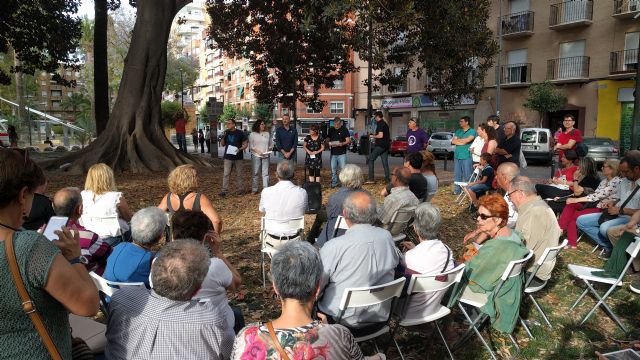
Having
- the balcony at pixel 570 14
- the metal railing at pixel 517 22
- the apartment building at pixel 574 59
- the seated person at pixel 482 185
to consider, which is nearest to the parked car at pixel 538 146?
the apartment building at pixel 574 59

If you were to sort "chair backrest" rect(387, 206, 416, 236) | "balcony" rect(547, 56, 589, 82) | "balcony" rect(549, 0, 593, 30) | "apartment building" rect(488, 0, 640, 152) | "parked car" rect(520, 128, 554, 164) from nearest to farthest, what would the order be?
"chair backrest" rect(387, 206, 416, 236), "parked car" rect(520, 128, 554, 164), "apartment building" rect(488, 0, 640, 152), "balcony" rect(549, 0, 593, 30), "balcony" rect(547, 56, 589, 82)

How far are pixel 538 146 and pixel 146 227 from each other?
20127 mm

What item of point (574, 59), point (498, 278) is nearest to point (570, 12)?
point (574, 59)

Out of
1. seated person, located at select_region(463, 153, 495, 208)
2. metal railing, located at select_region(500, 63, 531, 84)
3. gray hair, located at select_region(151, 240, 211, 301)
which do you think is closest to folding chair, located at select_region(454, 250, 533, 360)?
gray hair, located at select_region(151, 240, 211, 301)

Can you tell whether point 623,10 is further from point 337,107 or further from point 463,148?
point 337,107

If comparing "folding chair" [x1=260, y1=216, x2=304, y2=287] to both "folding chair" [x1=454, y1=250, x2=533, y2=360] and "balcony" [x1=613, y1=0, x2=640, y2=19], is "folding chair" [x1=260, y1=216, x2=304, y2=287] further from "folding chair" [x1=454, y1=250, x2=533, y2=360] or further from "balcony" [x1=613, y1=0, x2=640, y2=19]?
"balcony" [x1=613, y1=0, x2=640, y2=19]

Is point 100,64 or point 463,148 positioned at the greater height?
point 100,64

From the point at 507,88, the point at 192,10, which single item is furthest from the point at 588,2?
the point at 192,10

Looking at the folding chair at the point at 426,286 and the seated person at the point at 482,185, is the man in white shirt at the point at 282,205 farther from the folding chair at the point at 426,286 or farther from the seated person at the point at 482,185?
the seated person at the point at 482,185

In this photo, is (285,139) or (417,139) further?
(285,139)

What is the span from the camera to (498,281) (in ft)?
11.2

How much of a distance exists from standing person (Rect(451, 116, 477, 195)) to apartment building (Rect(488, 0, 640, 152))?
18.7m

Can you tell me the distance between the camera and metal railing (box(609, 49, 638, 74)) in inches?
943

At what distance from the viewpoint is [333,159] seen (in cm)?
1094
